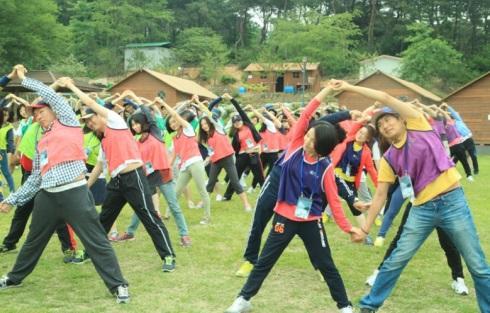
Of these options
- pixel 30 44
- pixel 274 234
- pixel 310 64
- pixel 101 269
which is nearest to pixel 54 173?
pixel 101 269

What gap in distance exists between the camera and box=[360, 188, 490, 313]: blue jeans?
4.37m

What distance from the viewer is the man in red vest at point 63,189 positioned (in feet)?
16.7

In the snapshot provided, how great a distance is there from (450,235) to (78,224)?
3.42m

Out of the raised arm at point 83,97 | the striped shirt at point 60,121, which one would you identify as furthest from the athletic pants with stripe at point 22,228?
the raised arm at point 83,97

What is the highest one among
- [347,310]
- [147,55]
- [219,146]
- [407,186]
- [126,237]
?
[407,186]

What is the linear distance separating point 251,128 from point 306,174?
616 cm

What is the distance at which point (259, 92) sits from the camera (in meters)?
50.4

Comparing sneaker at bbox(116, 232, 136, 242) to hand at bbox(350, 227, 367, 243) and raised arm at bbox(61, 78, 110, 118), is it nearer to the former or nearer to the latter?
raised arm at bbox(61, 78, 110, 118)


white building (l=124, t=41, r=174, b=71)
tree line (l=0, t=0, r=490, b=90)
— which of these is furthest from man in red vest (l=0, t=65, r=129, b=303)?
white building (l=124, t=41, r=174, b=71)

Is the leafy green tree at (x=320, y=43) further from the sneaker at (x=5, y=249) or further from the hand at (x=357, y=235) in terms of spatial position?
the hand at (x=357, y=235)

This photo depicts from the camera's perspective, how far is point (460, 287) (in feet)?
18.5

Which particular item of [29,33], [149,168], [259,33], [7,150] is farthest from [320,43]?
[149,168]

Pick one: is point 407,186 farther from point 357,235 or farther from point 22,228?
point 22,228

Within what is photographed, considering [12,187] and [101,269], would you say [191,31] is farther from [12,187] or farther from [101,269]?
[101,269]
